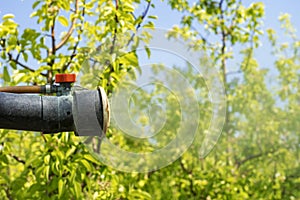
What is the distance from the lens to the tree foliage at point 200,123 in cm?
246

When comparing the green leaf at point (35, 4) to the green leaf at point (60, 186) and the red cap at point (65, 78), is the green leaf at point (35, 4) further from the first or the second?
the red cap at point (65, 78)

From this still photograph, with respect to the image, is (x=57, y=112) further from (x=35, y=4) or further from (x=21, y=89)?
(x=35, y=4)

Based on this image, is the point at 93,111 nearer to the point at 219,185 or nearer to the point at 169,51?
the point at 169,51

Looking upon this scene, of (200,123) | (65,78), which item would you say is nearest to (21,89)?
(65,78)

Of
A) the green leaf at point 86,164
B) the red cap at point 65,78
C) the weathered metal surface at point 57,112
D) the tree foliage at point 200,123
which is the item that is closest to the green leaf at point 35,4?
the tree foliage at point 200,123

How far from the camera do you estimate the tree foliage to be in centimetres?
246

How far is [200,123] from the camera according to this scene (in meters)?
2.28

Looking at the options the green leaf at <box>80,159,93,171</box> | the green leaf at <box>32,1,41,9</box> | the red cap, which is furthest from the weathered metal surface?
the green leaf at <box>32,1,41,9</box>

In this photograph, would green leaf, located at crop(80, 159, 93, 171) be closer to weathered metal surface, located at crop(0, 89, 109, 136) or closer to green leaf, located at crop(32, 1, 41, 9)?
green leaf, located at crop(32, 1, 41, 9)

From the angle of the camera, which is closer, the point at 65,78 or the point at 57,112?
the point at 57,112

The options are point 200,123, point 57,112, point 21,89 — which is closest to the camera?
point 57,112

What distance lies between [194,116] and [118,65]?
0.59 metres

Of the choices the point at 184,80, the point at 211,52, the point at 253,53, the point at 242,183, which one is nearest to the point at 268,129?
the point at 253,53

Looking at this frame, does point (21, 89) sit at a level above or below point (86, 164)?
above
